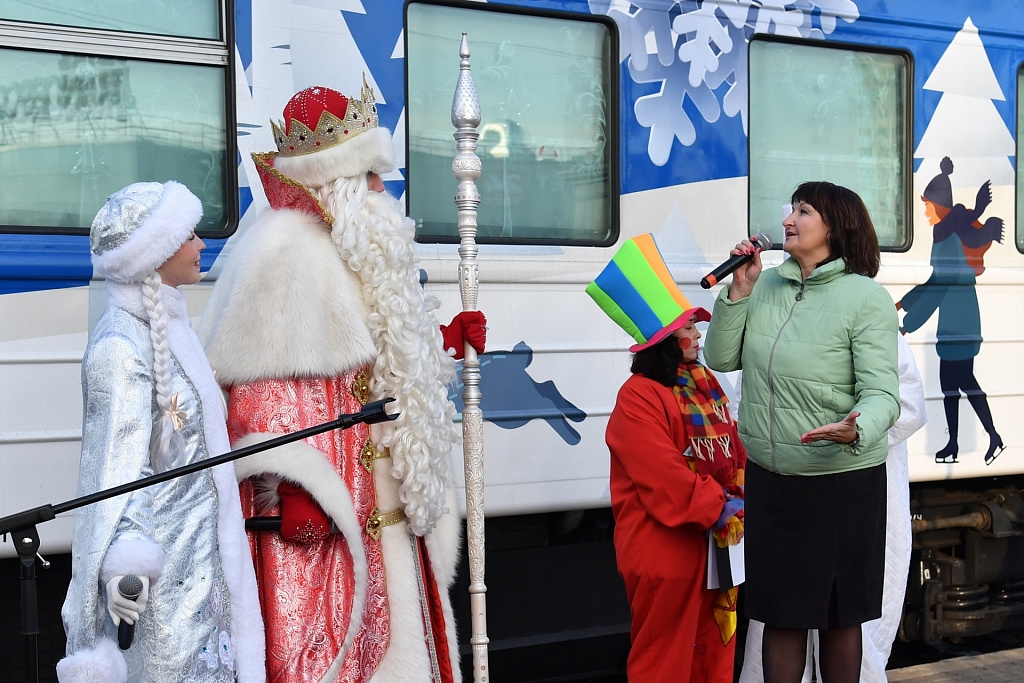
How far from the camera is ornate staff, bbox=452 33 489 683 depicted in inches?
131

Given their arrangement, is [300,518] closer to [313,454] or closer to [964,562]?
[313,454]

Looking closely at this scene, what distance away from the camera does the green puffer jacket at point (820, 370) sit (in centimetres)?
321

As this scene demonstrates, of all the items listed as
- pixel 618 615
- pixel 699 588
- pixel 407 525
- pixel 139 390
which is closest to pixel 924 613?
pixel 618 615

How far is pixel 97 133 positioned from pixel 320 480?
4.33ft

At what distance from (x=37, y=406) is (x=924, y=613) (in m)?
3.63

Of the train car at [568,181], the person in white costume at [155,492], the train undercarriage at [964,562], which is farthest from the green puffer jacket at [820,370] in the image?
the train undercarriage at [964,562]

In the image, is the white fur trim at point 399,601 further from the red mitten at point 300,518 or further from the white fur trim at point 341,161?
the white fur trim at point 341,161

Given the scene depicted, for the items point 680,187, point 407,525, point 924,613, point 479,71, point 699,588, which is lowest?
point 924,613

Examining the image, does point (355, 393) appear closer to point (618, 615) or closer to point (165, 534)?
point (165, 534)

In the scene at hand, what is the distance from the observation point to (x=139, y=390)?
247 centimetres

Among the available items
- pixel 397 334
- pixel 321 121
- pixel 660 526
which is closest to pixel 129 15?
pixel 321 121

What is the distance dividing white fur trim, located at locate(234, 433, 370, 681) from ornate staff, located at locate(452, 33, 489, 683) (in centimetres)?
49

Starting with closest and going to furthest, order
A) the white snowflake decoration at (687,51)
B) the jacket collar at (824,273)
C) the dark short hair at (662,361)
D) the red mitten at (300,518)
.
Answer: the red mitten at (300,518) < the jacket collar at (824,273) < the dark short hair at (662,361) < the white snowflake decoration at (687,51)

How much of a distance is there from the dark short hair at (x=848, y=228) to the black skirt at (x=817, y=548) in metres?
0.58
